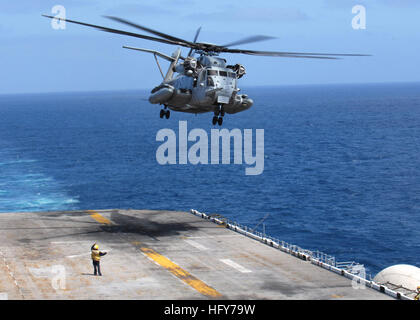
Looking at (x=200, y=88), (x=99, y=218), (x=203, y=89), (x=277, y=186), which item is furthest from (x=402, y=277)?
(x=277, y=186)

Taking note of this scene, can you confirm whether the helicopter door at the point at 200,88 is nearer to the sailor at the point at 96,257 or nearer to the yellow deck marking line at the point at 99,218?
the sailor at the point at 96,257

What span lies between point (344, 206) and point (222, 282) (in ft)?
154

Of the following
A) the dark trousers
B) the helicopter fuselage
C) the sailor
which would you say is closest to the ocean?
the helicopter fuselage

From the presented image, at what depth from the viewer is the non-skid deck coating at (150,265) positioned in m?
31.1

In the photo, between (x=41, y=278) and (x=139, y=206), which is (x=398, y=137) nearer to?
(x=139, y=206)

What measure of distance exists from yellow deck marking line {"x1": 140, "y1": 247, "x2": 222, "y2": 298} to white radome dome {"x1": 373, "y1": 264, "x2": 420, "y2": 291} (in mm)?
12064

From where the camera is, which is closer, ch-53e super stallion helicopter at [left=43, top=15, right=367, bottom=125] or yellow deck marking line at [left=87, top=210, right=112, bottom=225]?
ch-53e super stallion helicopter at [left=43, top=15, right=367, bottom=125]

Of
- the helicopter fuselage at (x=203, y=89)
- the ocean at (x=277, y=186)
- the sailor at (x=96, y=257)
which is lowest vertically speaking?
the ocean at (x=277, y=186)

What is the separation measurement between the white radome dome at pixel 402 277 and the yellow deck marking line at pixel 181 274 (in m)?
12.1

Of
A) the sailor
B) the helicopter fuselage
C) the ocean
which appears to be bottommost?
the ocean

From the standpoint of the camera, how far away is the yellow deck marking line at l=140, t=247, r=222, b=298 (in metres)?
31.3

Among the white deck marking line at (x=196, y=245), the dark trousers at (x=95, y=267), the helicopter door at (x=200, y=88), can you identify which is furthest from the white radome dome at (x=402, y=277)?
the dark trousers at (x=95, y=267)

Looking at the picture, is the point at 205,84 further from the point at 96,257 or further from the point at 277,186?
the point at 277,186

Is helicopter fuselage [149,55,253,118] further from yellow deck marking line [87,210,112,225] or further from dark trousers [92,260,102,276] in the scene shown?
yellow deck marking line [87,210,112,225]
